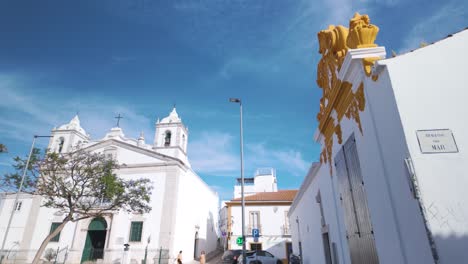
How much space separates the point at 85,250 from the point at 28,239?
6186 mm

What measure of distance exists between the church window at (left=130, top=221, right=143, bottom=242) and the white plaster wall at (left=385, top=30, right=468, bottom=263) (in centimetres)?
2269

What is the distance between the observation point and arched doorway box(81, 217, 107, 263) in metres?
22.3

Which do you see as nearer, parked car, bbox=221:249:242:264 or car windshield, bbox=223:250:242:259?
parked car, bbox=221:249:242:264

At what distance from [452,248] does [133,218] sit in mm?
23249

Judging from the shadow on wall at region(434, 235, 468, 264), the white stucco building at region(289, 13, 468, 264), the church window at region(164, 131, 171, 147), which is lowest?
the shadow on wall at region(434, 235, 468, 264)

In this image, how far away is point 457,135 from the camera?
352 centimetres

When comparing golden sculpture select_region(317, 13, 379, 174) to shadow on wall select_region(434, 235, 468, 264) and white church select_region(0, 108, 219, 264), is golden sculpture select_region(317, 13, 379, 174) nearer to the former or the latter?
shadow on wall select_region(434, 235, 468, 264)

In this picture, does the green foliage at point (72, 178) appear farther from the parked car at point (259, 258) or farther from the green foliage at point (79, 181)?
the parked car at point (259, 258)

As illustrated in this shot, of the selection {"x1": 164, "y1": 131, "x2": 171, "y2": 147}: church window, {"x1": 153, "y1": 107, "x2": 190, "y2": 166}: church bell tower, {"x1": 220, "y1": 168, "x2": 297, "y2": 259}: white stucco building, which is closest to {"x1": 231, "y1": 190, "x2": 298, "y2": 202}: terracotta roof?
{"x1": 220, "y1": 168, "x2": 297, "y2": 259}: white stucco building

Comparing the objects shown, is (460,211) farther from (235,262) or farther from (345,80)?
(235,262)

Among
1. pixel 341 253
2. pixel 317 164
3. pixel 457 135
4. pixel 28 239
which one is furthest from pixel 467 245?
pixel 28 239

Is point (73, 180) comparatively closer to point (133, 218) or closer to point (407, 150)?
point (133, 218)

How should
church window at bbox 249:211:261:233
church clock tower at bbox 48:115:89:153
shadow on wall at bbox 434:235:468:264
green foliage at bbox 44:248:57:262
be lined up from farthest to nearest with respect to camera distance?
church clock tower at bbox 48:115:89:153, church window at bbox 249:211:261:233, green foliage at bbox 44:248:57:262, shadow on wall at bbox 434:235:468:264

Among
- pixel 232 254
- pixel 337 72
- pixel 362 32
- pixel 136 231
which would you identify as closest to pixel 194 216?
pixel 136 231
